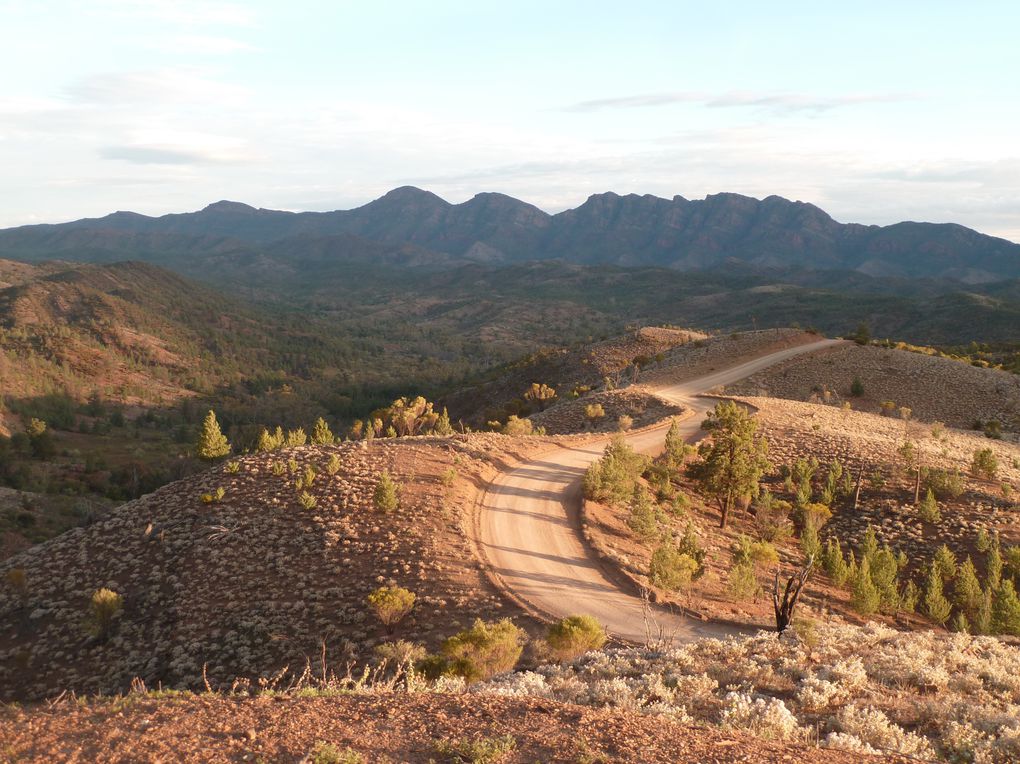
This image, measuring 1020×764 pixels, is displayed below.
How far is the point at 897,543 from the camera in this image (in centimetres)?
2562

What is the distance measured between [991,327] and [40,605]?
15393 centimetres

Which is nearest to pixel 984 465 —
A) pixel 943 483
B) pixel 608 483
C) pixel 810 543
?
pixel 943 483

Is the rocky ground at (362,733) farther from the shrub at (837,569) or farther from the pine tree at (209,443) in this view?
the pine tree at (209,443)

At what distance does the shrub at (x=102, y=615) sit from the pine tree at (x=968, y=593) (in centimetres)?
2560

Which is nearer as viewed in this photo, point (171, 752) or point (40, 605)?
point (171, 752)

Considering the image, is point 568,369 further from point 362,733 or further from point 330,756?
point 330,756

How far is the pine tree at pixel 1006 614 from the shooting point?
18.0m

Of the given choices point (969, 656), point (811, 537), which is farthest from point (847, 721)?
point (811, 537)

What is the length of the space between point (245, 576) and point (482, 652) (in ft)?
30.4

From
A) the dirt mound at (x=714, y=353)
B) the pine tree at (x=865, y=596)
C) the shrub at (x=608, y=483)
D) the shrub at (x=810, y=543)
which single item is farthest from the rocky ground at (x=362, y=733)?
the dirt mound at (x=714, y=353)

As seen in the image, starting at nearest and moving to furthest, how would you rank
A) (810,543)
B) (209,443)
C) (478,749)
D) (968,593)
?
1. (478,749)
2. (968,593)
3. (810,543)
4. (209,443)

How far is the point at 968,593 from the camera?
20.4 meters

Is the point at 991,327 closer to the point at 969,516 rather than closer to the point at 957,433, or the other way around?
the point at 957,433

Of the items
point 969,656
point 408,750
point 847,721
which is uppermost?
point 408,750
